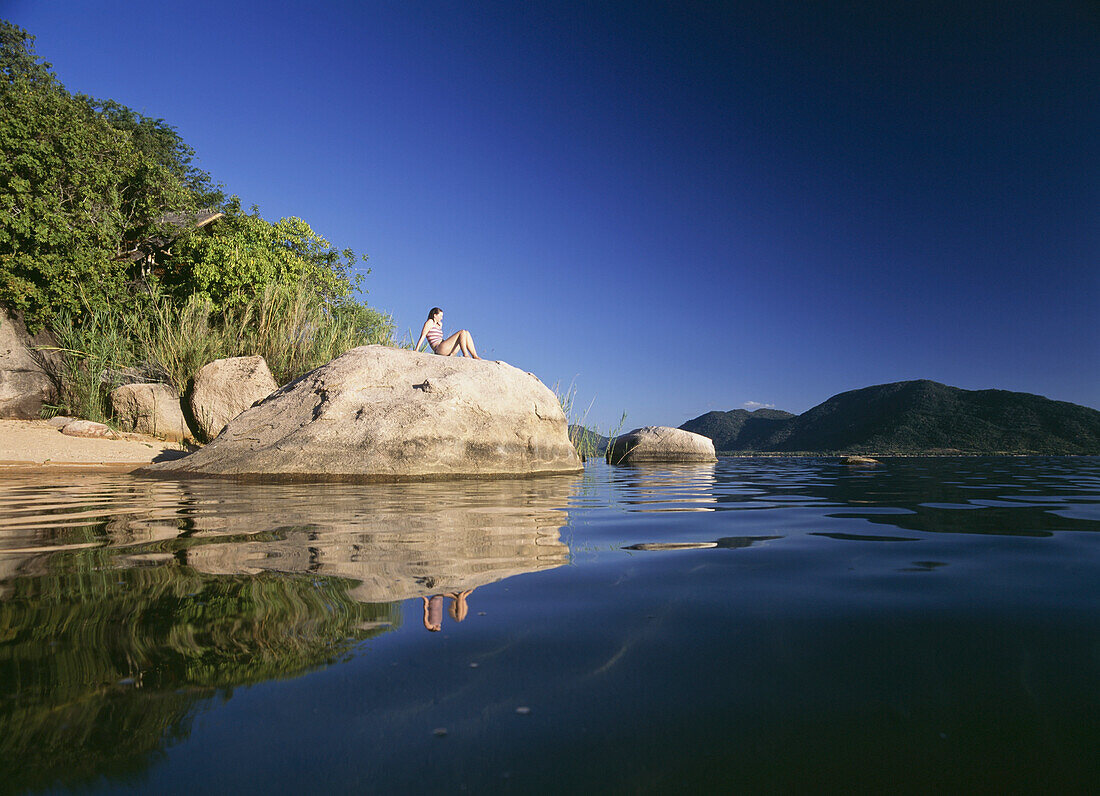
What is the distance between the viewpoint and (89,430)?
9.64 meters

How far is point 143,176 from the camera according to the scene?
14008 mm

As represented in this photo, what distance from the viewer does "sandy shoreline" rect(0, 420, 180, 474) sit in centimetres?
755

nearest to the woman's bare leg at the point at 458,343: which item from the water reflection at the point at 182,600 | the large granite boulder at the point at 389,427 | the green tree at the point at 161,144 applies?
the large granite boulder at the point at 389,427

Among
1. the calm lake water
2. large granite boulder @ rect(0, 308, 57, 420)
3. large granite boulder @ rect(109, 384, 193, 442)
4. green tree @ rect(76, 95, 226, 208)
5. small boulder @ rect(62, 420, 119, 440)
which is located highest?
green tree @ rect(76, 95, 226, 208)

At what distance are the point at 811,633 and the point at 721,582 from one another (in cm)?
51

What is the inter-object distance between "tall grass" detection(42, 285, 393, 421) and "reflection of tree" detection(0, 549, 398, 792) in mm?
10180

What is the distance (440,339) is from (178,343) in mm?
5338

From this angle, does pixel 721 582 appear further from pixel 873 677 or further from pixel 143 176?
pixel 143 176

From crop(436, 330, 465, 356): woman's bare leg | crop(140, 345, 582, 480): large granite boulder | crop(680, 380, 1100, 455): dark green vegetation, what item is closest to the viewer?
crop(140, 345, 582, 480): large granite boulder

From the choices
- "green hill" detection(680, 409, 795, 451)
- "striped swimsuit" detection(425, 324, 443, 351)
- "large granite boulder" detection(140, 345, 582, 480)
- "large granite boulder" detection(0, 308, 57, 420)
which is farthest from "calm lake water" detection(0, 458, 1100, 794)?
"green hill" detection(680, 409, 795, 451)

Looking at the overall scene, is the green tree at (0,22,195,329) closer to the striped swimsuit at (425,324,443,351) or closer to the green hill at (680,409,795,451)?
the striped swimsuit at (425,324,443,351)

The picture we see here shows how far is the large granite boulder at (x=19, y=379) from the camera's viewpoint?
11633 mm

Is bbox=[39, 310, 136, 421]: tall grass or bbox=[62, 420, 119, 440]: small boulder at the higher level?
bbox=[39, 310, 136, 421]: tall grass

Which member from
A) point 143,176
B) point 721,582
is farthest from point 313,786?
point 143,176
